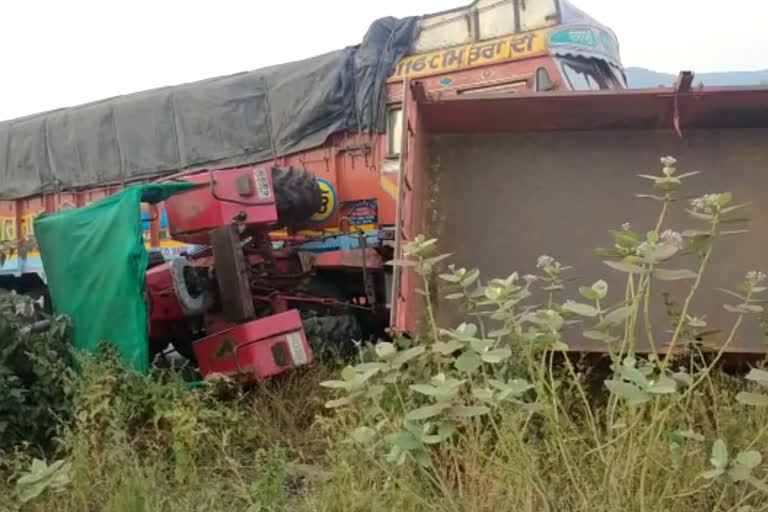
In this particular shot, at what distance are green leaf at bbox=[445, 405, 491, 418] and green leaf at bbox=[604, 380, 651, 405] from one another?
407 mm

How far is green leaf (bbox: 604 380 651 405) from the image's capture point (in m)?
2.45

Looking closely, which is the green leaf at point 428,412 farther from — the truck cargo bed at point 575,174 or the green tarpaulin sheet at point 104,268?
the green tarpaulin sheet at point 104,268

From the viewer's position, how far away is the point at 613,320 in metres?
2.81

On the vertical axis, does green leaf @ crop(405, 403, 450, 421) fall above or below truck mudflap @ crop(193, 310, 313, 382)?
above

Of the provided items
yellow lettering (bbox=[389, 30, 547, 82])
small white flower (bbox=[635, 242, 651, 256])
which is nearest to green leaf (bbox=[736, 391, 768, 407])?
small white flower (bbox=[635, 242, 651, 256])

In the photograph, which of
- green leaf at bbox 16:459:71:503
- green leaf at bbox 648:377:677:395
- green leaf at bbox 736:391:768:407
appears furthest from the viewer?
green leaf at bbox 16:459:71:503

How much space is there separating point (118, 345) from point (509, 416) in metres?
2.94

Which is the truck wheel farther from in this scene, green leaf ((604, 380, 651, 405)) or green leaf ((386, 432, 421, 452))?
green leaf ((604, 380, 651, 405))

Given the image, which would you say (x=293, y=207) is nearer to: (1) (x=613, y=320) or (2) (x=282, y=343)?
(2) (x=282, y=343)

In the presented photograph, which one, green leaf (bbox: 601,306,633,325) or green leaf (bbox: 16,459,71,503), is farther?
green leaf (bbox: 16,459,71,503)

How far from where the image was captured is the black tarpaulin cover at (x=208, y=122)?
316 inches

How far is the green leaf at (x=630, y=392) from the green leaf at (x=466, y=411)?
0.41m

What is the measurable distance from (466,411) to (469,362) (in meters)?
0.18

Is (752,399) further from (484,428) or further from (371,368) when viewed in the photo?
(371,368)
